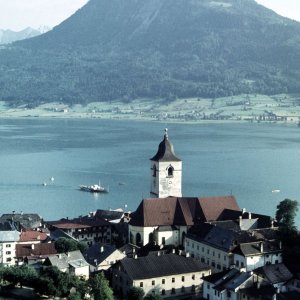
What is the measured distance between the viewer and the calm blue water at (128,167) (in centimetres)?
7931

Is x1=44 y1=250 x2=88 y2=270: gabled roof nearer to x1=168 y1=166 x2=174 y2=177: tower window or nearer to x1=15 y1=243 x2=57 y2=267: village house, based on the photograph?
x1=15 y1=243 x2=57 y2=267: village house

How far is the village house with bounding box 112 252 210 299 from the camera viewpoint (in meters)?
36.4

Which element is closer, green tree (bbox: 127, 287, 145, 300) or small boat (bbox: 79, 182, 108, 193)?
green tree (bbox: 127, 287, 145, 300)

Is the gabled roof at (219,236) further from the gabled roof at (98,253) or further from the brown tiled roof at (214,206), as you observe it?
the gabled roof at (98,253)

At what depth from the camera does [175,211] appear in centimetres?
4684

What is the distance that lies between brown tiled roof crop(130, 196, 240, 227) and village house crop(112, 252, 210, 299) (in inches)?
300

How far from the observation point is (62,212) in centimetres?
7106

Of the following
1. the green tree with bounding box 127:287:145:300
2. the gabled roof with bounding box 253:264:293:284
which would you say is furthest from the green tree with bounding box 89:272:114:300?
the gabled roof with bounding box 253:264:293:284

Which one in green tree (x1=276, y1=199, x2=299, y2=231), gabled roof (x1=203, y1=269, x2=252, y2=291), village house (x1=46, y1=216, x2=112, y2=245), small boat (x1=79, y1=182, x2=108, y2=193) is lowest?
small boat (x1=79, y1=182, x2=108, y2=193)

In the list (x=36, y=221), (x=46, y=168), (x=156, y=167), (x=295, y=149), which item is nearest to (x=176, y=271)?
(x=156, y=167)

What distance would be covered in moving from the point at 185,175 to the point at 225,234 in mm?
58176

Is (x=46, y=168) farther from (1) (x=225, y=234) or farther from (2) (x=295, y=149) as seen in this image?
(1) (x=225, y=234)

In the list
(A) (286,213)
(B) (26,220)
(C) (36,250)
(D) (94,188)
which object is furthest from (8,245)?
(D) (94,188)

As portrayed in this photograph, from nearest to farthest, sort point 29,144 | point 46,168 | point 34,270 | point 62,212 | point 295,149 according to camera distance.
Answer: point 34,270 → point 62,212 → point 46,168 → point 295,149 → point 29,144
